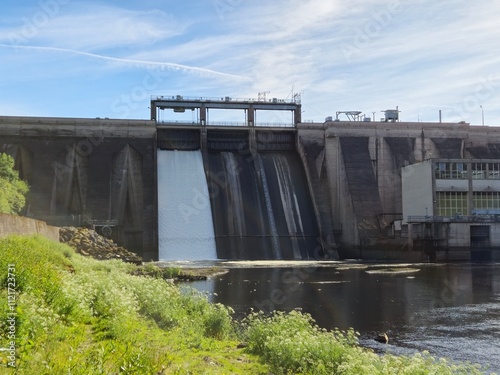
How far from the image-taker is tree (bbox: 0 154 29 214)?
4816cm

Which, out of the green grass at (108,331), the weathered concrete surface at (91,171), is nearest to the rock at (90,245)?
the weathered concrete surface at (91,171)

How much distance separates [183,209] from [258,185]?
8.83m

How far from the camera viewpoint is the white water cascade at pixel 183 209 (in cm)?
5988

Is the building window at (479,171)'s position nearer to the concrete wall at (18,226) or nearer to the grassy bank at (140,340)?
the concrete wall at (18,226)

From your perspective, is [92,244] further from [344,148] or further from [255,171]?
[344,148]

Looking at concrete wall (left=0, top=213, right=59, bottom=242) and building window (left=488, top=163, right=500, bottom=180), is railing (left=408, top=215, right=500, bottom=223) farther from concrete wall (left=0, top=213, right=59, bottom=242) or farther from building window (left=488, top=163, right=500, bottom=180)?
concrete wall (left=0, top=213, right=59, bottom=242)

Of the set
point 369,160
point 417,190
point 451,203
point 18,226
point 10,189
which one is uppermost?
point 369,160

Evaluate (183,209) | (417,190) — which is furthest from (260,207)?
(417,190)

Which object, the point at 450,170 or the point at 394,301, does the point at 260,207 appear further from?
the point at 394,301

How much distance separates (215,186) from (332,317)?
4308 cm

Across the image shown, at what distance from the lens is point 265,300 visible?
27656 mm

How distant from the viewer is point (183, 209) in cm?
6306

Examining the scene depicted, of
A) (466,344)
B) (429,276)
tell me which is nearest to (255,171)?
(429,276)

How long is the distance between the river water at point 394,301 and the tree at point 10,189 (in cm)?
1940
